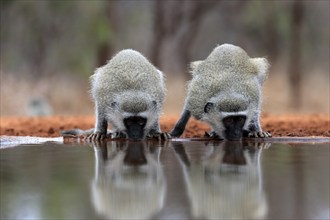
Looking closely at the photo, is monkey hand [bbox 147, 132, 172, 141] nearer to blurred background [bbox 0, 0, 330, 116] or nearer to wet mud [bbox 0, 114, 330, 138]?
wet mud [bbox 0, 114, 330, 138]

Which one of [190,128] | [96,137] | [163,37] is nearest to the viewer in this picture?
[96,137]

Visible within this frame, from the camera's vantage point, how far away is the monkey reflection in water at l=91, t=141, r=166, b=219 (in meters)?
4.15

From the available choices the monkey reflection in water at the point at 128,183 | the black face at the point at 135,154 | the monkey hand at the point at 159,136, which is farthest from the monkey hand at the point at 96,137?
the monkey reflection in water at the point at 128,183

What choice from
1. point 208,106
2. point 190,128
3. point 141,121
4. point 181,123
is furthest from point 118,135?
point 190,128

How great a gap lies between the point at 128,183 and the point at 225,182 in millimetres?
692

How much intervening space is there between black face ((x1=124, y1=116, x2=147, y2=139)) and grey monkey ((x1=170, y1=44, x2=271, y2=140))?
2.45ft

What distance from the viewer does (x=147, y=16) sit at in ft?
83.7

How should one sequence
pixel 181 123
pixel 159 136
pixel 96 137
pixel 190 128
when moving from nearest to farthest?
pixel 159 136, pixel 96 137, pixel 181 123, pixel 190 128

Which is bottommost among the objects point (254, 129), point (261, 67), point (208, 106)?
point (254, 129)

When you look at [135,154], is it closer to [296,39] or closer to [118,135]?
[118,135]

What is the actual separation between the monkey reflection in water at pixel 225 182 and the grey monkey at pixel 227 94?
2.74 feet

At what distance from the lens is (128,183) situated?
16.5 ft

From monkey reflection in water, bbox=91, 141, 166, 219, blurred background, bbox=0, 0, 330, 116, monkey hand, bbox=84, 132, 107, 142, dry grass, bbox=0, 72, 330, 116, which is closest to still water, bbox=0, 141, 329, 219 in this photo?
monkey reflection in water, bbox=91, 141, 166, 219

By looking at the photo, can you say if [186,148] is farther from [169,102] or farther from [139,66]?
[169,102]
